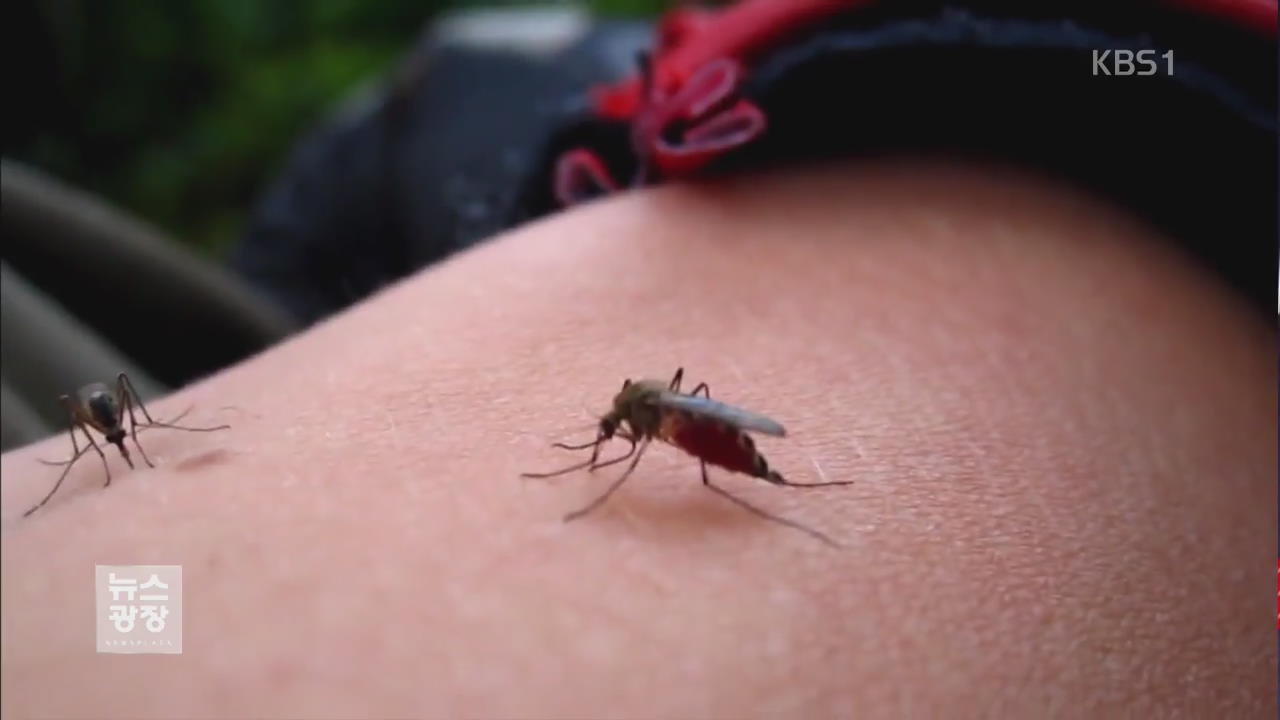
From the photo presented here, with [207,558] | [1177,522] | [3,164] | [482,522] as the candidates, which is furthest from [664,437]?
[3,164]

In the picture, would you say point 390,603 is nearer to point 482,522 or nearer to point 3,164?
point 482,522

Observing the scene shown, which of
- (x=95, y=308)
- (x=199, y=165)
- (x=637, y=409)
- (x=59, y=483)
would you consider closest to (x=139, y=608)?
(x=59, y=483)

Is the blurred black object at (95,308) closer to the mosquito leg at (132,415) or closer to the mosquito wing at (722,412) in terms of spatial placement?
the mosquito leg at (132,415)

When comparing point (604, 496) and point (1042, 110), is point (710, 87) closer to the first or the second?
point (1042, 110)

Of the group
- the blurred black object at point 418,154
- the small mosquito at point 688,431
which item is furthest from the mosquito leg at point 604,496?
the blurred black object at point 418,154

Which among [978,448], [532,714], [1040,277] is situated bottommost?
[532,714]

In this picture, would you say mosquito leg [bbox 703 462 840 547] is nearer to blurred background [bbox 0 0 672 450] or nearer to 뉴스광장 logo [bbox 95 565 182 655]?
뉴스광장 logo [bbox 95 565 182 655]

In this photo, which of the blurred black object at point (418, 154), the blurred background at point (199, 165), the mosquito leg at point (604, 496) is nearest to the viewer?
the mosquito leg at point (604, 496)
